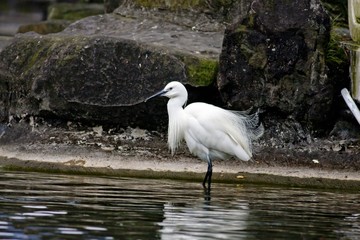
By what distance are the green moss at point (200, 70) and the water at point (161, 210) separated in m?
1.94

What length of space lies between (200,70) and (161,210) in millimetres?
4598

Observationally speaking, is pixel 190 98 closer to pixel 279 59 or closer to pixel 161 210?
pixel 279 59

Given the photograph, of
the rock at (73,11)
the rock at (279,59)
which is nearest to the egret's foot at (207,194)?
the rock at (279,59)

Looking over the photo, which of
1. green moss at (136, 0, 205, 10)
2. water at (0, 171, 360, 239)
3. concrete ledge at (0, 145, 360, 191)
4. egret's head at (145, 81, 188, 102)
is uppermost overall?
green moss at (136, 0, 205, 10)

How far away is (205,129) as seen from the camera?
13125mm

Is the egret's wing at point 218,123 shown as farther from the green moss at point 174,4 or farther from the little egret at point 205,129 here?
the green moss at point 174,4

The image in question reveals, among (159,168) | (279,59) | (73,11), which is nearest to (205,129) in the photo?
(159,168)

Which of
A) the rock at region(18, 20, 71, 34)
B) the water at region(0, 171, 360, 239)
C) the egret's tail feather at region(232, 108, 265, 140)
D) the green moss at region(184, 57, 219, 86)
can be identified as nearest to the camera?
the water at region(0, 171, 360, 239)

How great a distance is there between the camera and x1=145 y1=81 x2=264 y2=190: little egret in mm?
13086

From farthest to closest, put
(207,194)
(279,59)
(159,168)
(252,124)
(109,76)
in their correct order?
(109,76) → (279,59) → (252,124) → (159,168) → (207,194)

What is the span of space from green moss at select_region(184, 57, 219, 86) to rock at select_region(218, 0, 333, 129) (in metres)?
0.34

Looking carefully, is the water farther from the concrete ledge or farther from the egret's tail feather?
the egret's tail feather

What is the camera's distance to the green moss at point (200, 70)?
14312mm

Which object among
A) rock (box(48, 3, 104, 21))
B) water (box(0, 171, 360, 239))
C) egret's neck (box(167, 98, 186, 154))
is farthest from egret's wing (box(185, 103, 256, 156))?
rock (box(48, 3, 104, 21))
